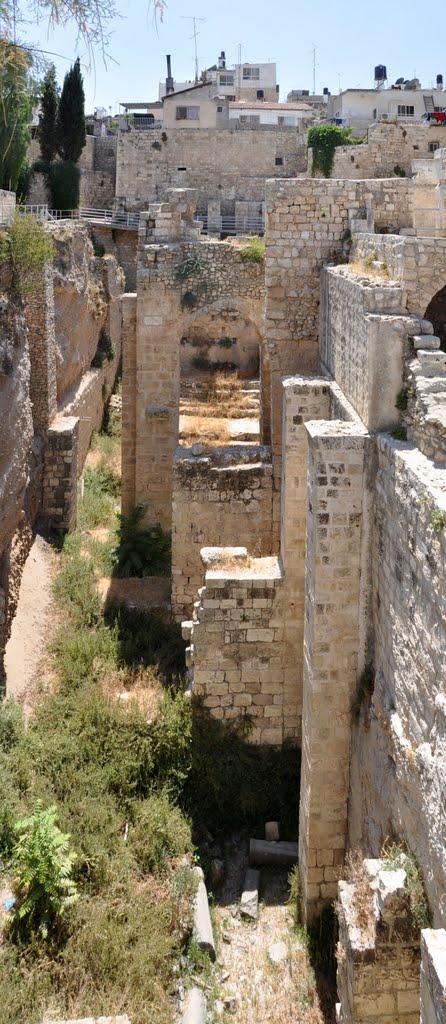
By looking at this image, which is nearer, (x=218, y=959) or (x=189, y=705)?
(x=218, y=959)

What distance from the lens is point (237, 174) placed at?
3588 centimetres

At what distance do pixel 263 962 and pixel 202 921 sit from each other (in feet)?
1.89

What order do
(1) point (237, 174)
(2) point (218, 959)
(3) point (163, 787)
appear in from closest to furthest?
(2) point (218, 959) < (3) point (163, 787) < (1) point (237, 174)

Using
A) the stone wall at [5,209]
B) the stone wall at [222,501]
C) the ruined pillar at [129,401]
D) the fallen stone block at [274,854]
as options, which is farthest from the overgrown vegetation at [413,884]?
the stone wall at [5,209]

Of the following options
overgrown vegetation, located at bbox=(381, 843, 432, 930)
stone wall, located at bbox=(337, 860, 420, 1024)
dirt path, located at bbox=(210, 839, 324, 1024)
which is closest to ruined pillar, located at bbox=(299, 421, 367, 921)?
dirt path, located at bbox=(210, 839, 324, 1024)

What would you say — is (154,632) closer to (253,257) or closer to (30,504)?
(30,504)

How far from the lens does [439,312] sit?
962 cm

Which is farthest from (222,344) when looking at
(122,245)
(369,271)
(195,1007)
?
(195,1007)

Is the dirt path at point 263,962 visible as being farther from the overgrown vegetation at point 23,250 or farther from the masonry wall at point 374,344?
the overgrown vegetation at point 23,250

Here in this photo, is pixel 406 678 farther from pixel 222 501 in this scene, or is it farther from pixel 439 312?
pixel 222 501

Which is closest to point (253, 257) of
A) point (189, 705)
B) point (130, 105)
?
point (189, 705)

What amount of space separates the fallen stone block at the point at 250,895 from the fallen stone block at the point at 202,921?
37 centimetres

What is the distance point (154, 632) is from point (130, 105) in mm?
42218

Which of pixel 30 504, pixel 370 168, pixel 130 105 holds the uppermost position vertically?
pixel 130 105
